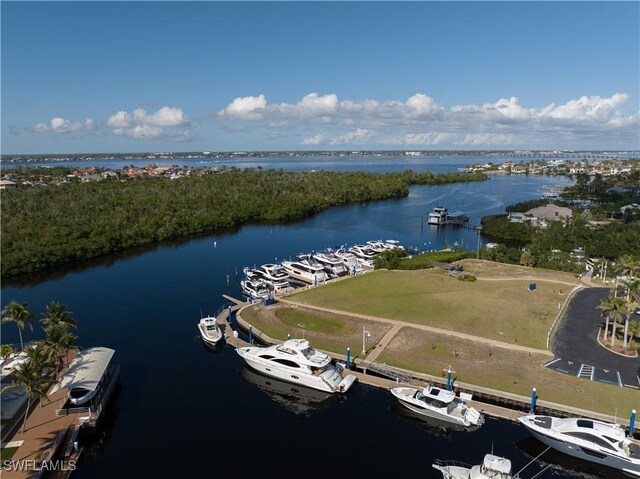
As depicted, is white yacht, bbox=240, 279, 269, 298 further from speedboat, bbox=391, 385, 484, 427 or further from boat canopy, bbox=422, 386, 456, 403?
→ boat canopy, bbox=422, 386, 456, 403

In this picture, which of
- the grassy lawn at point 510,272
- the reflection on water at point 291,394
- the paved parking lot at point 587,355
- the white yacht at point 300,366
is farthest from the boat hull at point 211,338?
the grassy lawn at point 510,272

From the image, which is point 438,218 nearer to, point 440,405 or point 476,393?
point 476,393

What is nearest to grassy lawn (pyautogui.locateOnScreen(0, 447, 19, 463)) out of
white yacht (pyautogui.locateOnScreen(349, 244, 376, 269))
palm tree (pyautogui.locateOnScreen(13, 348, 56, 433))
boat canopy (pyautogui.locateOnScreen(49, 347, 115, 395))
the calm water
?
palm tree (pyautogui.locateOnScreen(13, 348, 56, 433))

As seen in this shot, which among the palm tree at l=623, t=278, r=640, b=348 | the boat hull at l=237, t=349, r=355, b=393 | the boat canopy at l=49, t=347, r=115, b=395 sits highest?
the palm tree at l=623, t=278, r=640, b=348

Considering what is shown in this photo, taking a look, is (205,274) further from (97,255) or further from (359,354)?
(359,354)

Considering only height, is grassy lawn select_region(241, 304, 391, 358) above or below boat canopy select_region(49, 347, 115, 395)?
below

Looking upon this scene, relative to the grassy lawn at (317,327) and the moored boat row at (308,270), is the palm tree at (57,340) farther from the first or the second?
the moored boat row at (308,270)

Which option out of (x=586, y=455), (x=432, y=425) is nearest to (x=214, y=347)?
(x=432, y=425)
